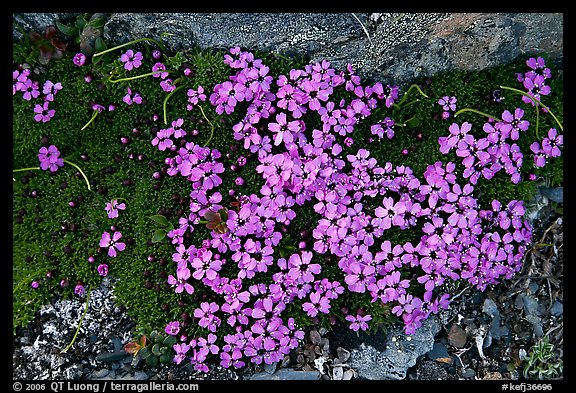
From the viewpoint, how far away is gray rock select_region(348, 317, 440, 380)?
4.34 m

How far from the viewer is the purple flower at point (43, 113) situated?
448 centimetres

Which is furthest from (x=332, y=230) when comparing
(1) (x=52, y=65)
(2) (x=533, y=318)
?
(1) (x=52, y=65)

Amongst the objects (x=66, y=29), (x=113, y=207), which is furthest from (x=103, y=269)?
(x=66, y=29)

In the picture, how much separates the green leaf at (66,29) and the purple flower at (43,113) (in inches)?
25.2

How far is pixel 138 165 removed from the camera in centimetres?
446

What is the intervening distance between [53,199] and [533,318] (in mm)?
4416

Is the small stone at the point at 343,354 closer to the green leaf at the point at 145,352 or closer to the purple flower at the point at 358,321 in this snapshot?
the purple flower at the point at 358,321

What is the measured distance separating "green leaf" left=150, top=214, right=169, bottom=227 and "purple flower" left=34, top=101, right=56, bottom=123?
1377 millimetres

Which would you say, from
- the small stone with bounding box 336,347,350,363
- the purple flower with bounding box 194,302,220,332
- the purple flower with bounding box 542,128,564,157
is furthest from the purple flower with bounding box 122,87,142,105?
the purple flower with bounding box 542,128,564,157

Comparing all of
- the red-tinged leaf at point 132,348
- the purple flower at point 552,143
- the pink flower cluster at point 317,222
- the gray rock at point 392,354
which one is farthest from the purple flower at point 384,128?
the red-tinged leaf at point 132,348

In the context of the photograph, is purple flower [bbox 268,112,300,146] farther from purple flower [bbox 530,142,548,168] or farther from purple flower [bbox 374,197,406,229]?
purple flower [bbox 530,142,548,168]

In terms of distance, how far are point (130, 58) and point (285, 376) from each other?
10.0 feet

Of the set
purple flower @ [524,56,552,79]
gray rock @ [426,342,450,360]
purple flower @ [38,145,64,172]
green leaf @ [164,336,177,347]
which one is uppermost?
purple flower @ [524,56,552,79]

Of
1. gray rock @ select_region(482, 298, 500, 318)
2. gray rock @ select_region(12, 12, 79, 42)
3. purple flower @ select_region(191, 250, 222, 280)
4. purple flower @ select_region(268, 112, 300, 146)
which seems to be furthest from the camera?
gray rock @ select_region(482, 298, 500, 318)
